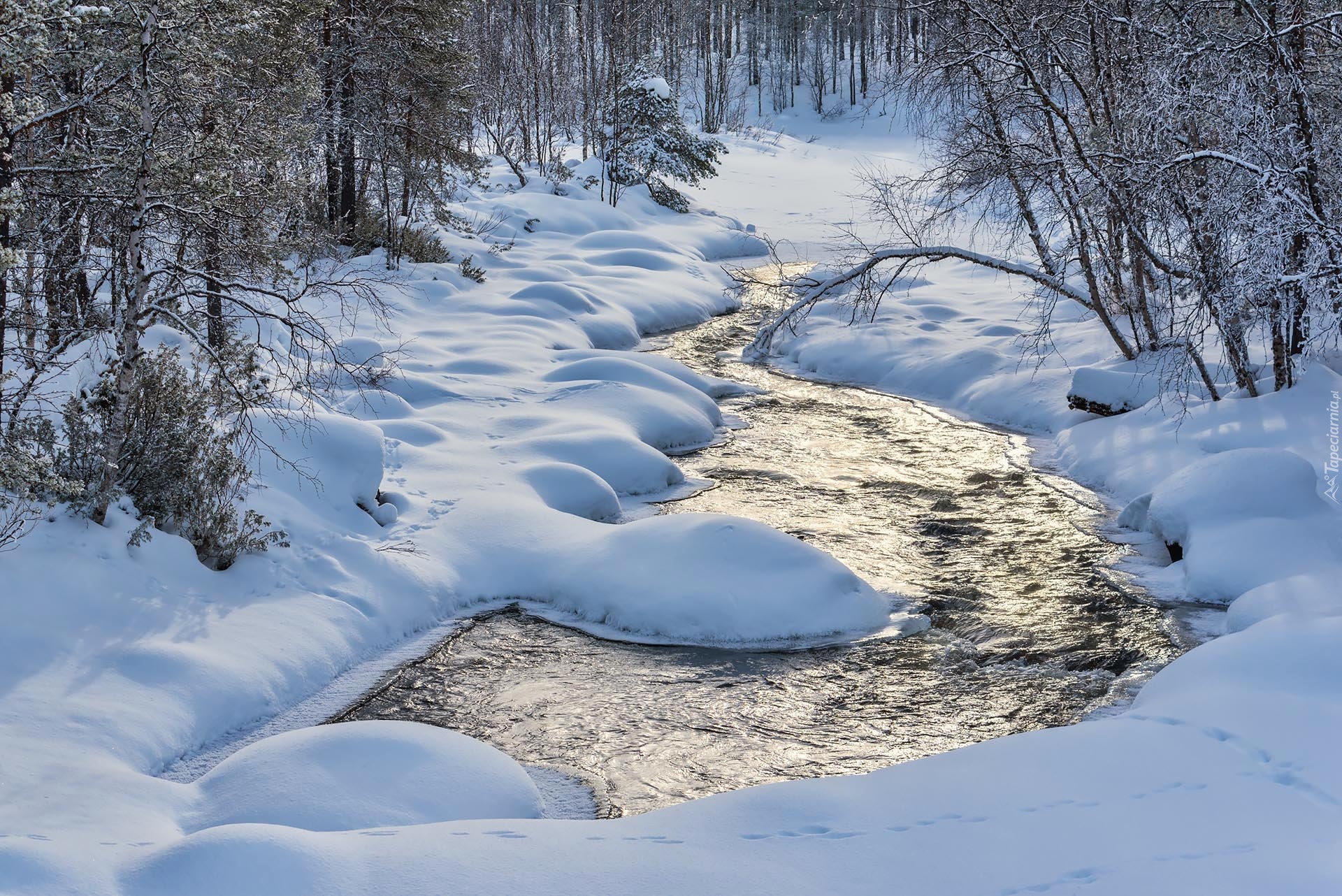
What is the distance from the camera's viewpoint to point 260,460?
8.19 meters

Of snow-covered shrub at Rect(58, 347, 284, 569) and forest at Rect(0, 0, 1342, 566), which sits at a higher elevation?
forest at Rect(0, 0, 1342, 566)

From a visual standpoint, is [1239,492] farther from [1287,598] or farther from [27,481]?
[27,481]

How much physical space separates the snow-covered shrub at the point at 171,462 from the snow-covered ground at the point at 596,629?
0.23 metres

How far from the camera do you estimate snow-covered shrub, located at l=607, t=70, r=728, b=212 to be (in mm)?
26047

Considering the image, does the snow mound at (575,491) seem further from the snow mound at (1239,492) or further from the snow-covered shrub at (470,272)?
the snow-covered shrub at (470,272)

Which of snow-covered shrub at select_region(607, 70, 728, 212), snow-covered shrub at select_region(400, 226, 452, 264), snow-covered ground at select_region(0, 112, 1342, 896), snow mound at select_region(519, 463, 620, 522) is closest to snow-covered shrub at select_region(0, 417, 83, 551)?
snow-covered ground at select_region(0, 112, 1342, 896)

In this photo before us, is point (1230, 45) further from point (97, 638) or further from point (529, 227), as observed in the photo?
point (529, 227)

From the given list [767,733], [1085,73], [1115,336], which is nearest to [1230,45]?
[1085,73]

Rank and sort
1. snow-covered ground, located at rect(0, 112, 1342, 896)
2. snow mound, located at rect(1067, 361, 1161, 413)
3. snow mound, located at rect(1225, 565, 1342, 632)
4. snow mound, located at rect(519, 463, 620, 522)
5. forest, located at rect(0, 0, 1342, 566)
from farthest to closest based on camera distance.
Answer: snow mound, located at rect(1067, 361, 1161, 413) → snow mound, located at rect(519, 463, 620, 522) → snow mound, located at rect(1225, 565, 1342, 632) → forest, located at rect(0, 0, 1342, 566) → snow-covered ground, located at rect(0, 112, 1342, 896)

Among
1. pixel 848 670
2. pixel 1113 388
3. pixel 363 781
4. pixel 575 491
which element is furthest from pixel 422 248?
pixel 363 781

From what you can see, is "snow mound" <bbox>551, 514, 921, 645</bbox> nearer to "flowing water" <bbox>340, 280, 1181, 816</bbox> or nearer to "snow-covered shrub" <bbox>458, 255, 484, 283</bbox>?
"flowing water" <bbox>340, 280, 1181, 816</bbox>

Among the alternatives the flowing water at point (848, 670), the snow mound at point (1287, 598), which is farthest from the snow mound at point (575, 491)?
the snow mound at point (1287, 598)

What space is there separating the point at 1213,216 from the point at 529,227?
1608 centimetres

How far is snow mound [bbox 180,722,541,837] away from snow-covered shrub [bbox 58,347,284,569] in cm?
228
